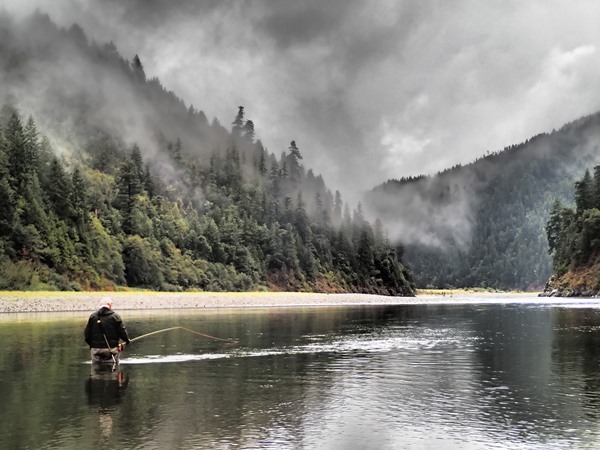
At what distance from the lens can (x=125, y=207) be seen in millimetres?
119562

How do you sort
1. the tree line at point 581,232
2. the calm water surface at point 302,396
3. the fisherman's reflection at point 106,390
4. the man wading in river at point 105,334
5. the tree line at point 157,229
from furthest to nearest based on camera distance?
the tree line at point 581,232 → the tree line at point 157,229 → the man wading in river at point 105,334 → the fisherman's reflection at point 106,390 → the calm water surface at point 302,396

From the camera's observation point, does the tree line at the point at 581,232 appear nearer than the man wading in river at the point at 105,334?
No

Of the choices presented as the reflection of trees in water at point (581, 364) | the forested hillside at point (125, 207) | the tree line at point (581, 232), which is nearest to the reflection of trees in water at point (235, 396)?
the reflection of trees in water at point (581, 364)

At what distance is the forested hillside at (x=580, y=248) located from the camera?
134 meters

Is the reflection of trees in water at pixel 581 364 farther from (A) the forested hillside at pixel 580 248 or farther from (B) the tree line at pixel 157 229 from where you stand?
(A) the forested hillside at pixel 580 248

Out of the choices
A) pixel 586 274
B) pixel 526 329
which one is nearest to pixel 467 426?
pixel 526 329

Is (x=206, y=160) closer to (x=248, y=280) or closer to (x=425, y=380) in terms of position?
(x=248, y=280)

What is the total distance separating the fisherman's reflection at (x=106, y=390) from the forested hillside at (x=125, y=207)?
196 ft

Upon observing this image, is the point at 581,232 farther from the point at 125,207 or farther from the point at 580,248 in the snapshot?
the point at 125,207

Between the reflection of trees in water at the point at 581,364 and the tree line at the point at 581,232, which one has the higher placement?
the tree line at the point at 581,232

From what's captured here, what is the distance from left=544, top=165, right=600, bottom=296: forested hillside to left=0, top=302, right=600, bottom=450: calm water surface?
113 m

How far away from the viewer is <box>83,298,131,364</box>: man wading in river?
2067cm

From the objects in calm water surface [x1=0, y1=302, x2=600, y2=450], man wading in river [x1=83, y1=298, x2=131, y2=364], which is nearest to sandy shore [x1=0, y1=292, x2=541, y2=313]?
calm water surface [x1=0, y1=302, x2=600, y2=450]

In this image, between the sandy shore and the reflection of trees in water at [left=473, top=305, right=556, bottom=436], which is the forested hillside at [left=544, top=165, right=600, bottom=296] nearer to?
the sandy shore
